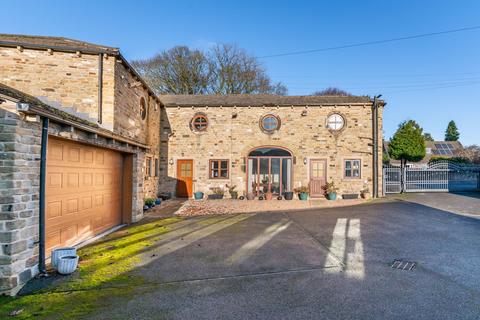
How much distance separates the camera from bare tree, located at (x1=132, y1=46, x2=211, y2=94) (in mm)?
23703

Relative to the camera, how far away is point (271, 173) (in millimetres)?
14023

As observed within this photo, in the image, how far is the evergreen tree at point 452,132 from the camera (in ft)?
185

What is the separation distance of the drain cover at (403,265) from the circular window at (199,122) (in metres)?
11.7

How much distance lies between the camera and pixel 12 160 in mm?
3662

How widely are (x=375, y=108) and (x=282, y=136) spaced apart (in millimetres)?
5443

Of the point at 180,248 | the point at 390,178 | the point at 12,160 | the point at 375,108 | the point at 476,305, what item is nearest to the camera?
the point at 476,305

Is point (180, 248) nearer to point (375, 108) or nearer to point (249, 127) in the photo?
point (249, 127)

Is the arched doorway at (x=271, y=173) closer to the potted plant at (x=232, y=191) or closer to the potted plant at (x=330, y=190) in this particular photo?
the potted plant at (x=232, y=191)

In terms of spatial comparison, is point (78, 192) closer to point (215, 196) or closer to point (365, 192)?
point (215, 196)

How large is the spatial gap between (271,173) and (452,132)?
65149mm

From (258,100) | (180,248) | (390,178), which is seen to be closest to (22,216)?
(180,248)

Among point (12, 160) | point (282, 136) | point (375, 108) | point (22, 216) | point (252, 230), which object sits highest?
point (375, 108)

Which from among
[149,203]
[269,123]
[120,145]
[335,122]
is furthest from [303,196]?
[120,145]

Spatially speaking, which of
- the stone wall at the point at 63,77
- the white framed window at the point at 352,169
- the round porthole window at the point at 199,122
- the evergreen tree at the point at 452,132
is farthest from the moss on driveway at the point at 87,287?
the evergreen tree at the point at 452,132
